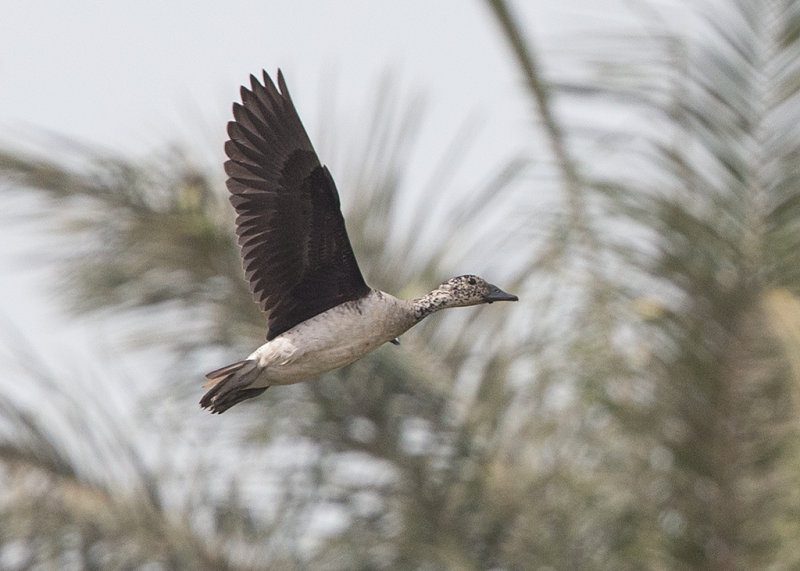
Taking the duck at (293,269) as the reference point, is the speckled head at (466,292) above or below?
below

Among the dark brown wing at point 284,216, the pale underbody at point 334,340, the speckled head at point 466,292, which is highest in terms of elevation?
Answer: the dark brown wing at point 284,216

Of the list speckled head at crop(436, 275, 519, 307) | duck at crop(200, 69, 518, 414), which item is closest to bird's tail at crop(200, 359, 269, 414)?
duck at crop(200, 69, 518, 414)

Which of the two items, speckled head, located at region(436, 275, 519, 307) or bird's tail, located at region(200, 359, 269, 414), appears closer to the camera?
bird's tail, located at region(200, 359, 269, 414)

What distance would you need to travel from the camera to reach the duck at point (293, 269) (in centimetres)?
650

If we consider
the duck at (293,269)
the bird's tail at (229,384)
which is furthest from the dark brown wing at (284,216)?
the bird's tail at (229,384)

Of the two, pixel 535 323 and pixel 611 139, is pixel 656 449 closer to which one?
pixel 535 323

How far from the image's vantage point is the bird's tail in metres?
6.52

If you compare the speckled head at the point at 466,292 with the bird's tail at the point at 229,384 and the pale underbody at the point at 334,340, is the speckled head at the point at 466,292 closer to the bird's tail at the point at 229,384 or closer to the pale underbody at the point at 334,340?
the pale underbody at the point at 334,340

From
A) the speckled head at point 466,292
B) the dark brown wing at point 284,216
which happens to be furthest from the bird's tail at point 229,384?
the speckled head at point 466,292

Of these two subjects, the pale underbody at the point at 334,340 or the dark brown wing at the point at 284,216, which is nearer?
the pale underbody at the point at 334,340

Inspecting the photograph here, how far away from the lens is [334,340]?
6.45 m

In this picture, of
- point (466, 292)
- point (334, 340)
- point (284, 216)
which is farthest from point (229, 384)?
point (466, 292)

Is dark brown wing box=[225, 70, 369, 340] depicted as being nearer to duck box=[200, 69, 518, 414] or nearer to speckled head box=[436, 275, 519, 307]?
duck box=[200, 69, 518, 414]

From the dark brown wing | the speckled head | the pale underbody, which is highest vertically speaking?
the dark brown wing
